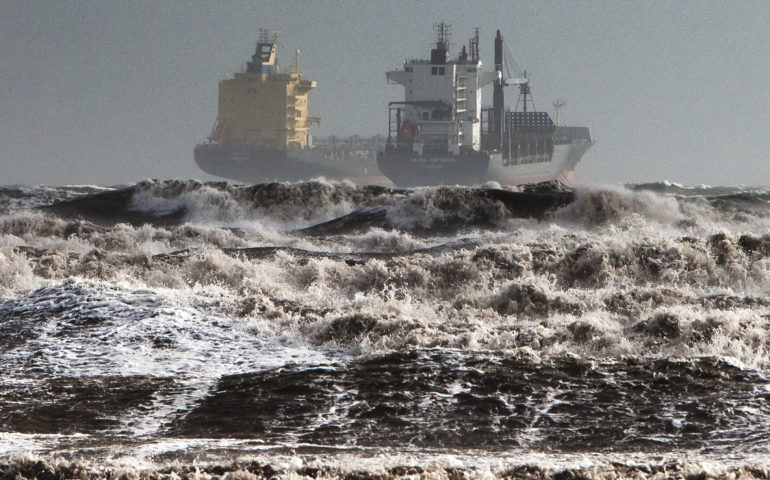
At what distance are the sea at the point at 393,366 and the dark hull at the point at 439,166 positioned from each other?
6361 centimetres

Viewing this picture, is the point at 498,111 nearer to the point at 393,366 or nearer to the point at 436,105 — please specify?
the point at 436,105

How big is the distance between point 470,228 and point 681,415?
61.3 feet

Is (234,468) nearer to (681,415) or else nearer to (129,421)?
(129,421)

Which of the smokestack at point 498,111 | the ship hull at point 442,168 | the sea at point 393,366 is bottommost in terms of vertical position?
the sea at point 393,366

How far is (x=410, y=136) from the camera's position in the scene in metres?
80.6

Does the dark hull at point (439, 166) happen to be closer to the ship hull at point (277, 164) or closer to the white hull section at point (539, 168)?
the white hull section at point (539, 168)

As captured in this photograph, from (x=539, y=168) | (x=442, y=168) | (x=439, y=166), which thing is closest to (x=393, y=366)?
(x=442, y=168)

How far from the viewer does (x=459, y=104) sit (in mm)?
82125

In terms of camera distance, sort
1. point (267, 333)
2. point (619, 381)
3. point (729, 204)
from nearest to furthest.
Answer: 1. point (619, 381)
2. point (267, 333)
3. point (729, 204)

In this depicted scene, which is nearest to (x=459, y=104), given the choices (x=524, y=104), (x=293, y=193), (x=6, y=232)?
(x=524, y=104)

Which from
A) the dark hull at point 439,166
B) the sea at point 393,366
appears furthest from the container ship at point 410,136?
the sea at point 393,366

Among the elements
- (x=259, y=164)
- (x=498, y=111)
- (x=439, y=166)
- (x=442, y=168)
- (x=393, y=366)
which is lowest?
(x=393, y=366)

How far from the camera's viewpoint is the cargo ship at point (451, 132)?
262 ft

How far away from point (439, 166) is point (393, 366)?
237 feet
